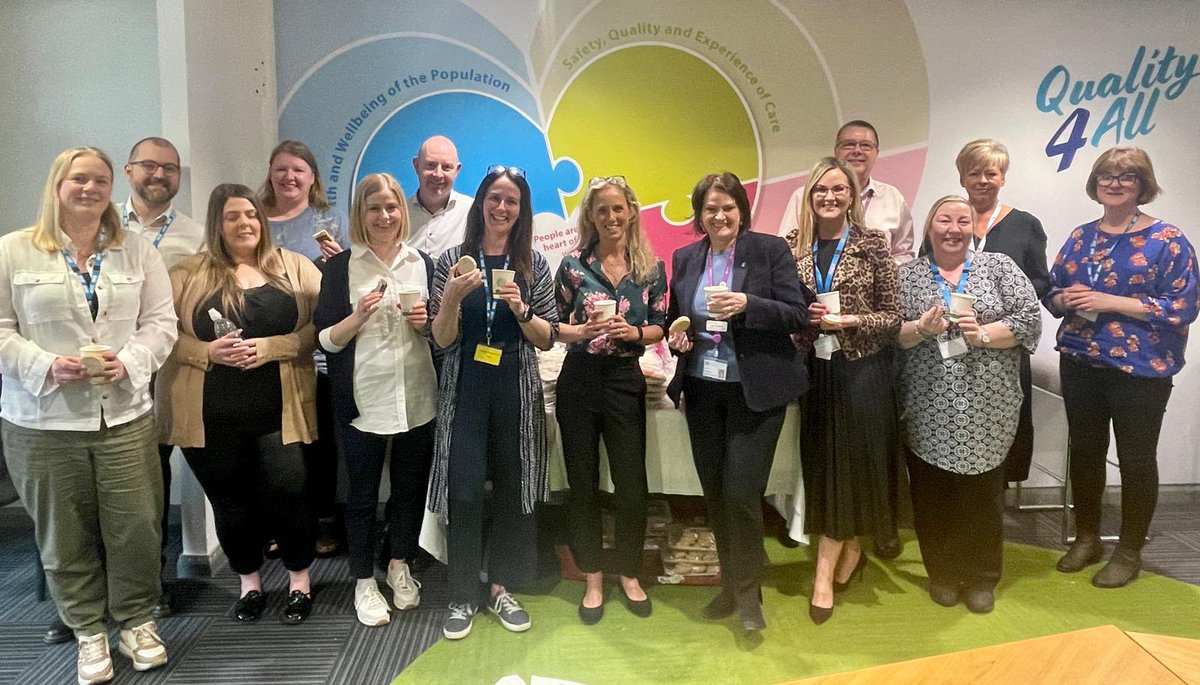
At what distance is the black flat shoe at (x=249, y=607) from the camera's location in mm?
2908

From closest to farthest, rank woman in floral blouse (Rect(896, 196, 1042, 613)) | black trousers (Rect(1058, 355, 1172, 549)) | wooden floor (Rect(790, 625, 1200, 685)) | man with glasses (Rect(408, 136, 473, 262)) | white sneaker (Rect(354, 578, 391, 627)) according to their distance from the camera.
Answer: wooden floor (Rect(790, 625, 1200, 685)), woman in floral blouse (Rect(896, 196, 1042, 613)), white sneaker (Rect(354, 578, 391, 627)), black trousers (Rect(1058, 355, 1172, 549)), man with glasses (Rect(408, 136, 473, 262))

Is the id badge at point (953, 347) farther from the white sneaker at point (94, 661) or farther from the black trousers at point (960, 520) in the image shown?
the white sneaker at point (94, 661)

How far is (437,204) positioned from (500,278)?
1556 millimetres

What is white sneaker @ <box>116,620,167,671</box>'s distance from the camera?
8.41 ft

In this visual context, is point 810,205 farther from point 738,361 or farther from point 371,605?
point 371,605

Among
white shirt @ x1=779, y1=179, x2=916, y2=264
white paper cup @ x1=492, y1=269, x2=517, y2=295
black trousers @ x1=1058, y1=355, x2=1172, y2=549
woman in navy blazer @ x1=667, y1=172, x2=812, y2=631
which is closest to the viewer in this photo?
white paper cup @ x1=492, y1=269, x2=517, y2=295

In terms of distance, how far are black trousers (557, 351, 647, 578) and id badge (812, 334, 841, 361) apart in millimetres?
702

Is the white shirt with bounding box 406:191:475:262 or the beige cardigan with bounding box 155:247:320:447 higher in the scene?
the white shirt with bounding box 406:191:475:262

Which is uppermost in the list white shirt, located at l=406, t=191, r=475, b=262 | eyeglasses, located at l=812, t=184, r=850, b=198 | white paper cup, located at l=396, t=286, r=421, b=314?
eyeglasses, located at l=812, t=184, r=850, b=198

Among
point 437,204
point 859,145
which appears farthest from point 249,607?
point 859,145

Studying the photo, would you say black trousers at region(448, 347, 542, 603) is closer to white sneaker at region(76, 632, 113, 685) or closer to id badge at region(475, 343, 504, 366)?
id badge at region(475, 343, 504, 366)

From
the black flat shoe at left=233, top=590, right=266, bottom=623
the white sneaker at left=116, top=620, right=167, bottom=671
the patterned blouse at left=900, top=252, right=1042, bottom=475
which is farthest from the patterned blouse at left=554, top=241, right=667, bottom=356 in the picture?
the white sneaker at left=116, top=620, right=167, bottom=671

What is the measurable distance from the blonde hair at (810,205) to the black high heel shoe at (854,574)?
4.71 ft

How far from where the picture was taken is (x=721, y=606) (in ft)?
9.52
